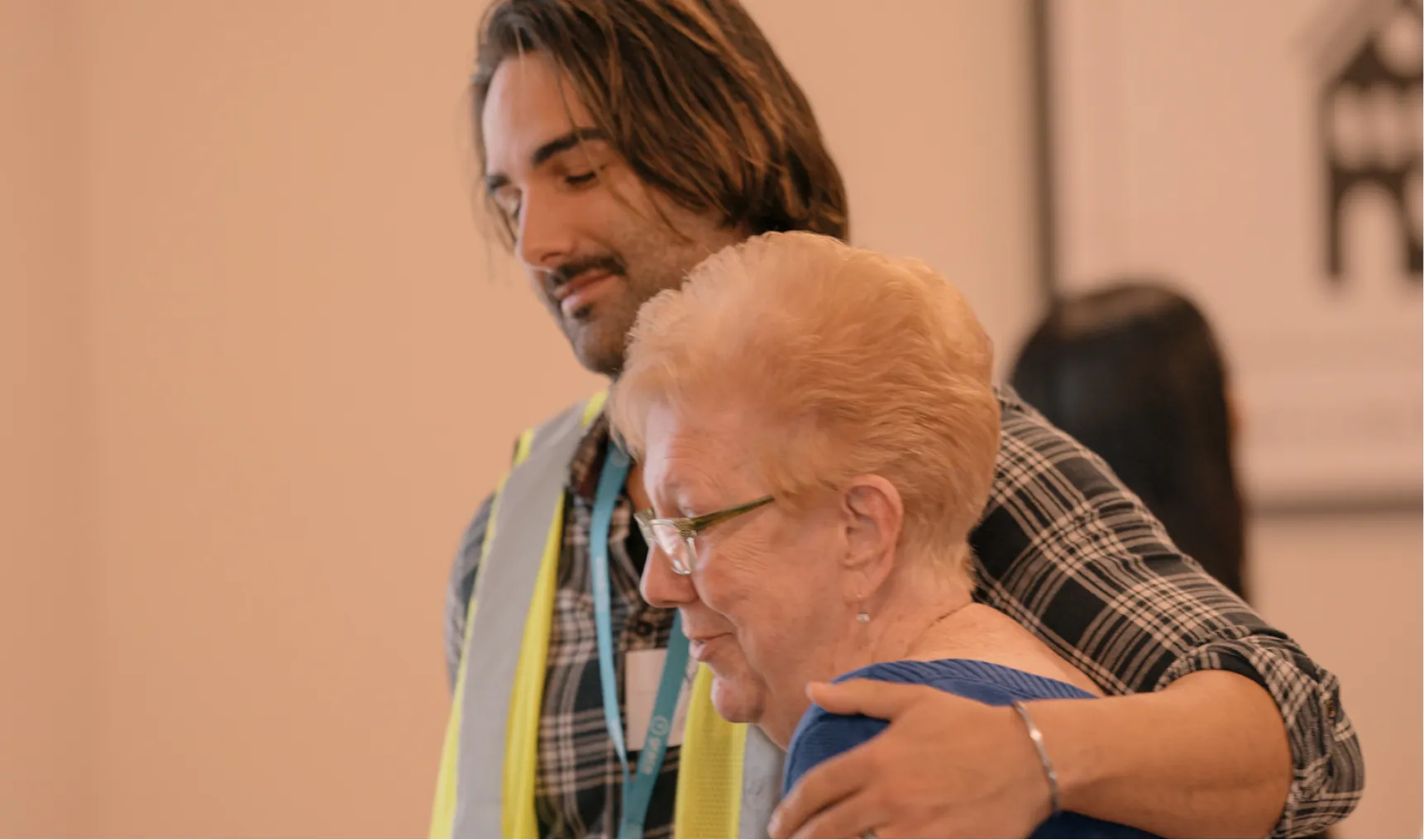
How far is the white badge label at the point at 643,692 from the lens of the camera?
4.75 feet

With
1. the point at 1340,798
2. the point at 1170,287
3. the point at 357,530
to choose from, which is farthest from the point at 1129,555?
the point at 357,530

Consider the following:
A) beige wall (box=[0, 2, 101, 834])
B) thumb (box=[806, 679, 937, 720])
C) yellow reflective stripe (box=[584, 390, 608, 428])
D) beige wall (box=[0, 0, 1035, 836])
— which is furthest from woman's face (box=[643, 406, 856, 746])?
beige wall (box=[0, 2, 101, 834])

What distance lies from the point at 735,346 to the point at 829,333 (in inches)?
3.1

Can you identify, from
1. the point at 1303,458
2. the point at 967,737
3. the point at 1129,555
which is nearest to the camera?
the point at 967,737

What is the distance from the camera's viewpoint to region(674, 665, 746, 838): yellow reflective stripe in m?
1.37

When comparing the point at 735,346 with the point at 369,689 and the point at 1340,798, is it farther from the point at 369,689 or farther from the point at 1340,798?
the point at 369,689

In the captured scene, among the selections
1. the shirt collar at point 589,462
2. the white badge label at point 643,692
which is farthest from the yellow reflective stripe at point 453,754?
the white badge label at point 643,692

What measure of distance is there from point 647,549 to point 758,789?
13.7 inches

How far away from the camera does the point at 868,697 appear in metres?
0.90

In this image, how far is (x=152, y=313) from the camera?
9.21 feet

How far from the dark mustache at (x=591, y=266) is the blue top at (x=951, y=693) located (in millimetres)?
664

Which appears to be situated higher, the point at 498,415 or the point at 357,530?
the point at 498,415

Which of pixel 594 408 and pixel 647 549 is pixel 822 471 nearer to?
pixel 647 549

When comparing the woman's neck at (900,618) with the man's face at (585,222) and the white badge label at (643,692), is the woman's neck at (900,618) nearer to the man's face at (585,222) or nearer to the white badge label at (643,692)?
the white badge label at (643,692)
